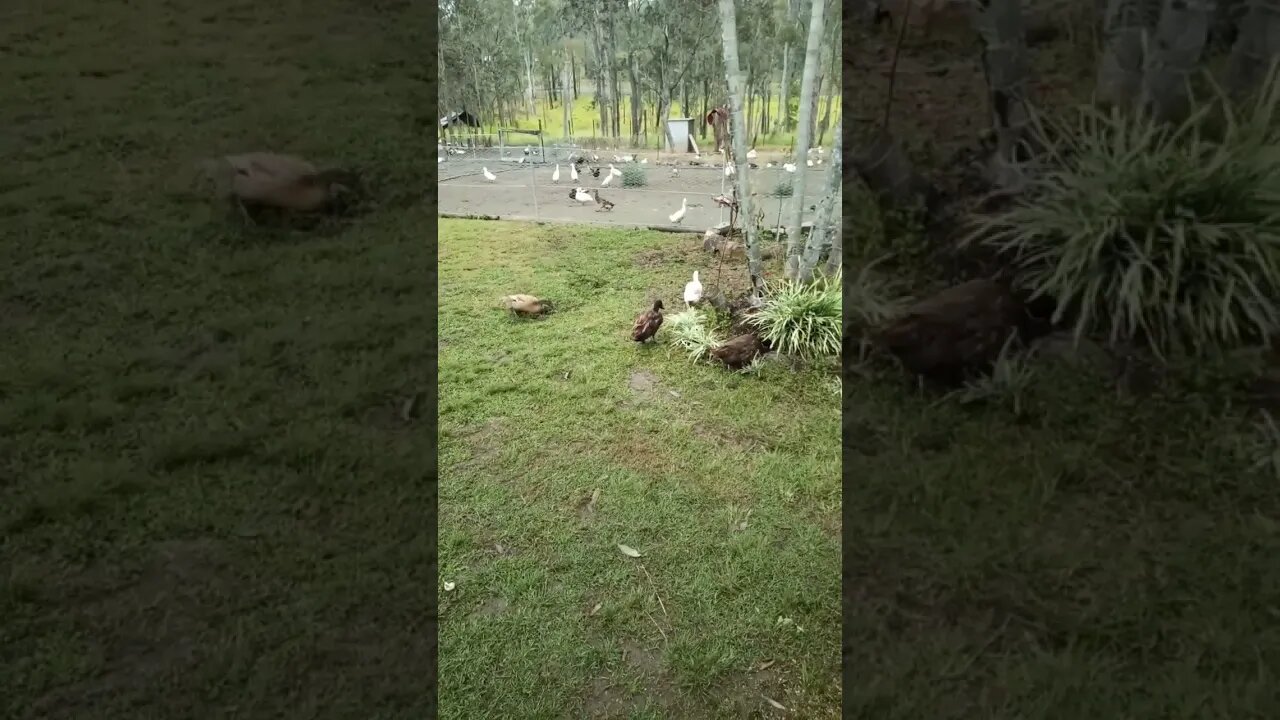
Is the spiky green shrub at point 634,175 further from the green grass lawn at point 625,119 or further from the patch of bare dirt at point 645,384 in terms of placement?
the patch of bare dirt at point 645,384

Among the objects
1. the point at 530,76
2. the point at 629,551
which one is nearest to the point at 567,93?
the point at 530,76

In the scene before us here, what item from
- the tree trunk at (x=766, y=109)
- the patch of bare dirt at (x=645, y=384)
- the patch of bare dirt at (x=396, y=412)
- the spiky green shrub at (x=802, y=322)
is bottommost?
the patch of bare dirt at (x=396, y=412)

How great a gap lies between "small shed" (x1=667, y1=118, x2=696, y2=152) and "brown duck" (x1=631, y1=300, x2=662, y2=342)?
19.2 inches

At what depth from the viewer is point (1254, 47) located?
1436 mm

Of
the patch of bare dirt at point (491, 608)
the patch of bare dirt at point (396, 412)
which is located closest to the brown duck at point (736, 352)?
the patch of bare dirt at point (396, 412)

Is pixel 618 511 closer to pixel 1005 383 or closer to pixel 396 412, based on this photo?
pixel 396 412

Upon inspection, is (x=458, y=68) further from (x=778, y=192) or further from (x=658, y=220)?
(x=778, y=192)

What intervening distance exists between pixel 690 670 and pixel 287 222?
1.88m

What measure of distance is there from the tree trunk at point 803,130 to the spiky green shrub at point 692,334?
1.16 feet

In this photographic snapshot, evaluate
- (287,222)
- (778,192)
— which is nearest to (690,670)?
(778,192)

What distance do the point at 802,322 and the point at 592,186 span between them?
67cm

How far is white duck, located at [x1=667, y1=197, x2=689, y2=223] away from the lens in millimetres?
2018

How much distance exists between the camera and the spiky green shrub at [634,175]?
1906 mm

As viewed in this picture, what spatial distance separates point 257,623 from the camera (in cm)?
106
